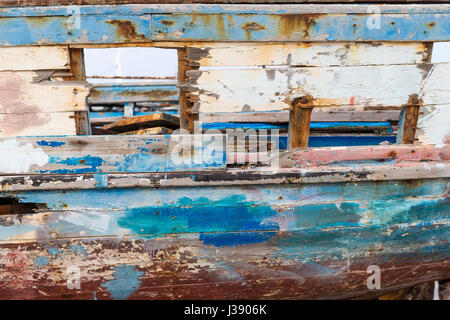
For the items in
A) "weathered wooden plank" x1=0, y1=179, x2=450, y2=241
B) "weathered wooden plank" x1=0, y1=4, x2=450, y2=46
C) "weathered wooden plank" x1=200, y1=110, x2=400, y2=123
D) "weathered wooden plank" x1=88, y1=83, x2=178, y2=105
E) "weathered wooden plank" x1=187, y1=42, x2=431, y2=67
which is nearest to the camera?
"weathered wooden plank" x1=0, y1=4, x2=450, y2=46

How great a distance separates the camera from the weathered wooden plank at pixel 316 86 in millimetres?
2070

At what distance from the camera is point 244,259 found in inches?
91.7

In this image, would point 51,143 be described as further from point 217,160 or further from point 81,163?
point 217,160

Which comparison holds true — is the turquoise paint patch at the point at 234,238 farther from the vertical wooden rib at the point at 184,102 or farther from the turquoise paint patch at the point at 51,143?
the turquoise paint patch at the point at 51,143

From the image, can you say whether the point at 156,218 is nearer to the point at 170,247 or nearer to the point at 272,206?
the point at 170,247

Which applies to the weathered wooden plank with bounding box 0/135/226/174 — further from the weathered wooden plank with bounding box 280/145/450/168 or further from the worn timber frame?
the weathered wooden plank with bounding box 280/145/450/168

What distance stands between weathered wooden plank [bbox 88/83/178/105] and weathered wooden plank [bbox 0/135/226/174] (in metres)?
3.60

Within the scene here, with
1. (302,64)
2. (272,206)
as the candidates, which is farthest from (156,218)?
(302,64)

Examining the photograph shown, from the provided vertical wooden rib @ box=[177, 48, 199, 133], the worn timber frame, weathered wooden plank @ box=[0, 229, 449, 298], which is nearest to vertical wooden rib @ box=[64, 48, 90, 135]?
the worn timber frame

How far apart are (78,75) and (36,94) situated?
0.83ft

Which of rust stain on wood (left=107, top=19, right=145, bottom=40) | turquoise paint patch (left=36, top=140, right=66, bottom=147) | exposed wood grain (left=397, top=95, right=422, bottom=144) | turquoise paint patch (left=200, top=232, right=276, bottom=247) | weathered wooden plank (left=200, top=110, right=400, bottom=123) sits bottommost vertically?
turquoise paint patch (left=200, top=232, right=276, bottom=247)

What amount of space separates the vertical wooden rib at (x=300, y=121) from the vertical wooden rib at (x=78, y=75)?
48.8 inches

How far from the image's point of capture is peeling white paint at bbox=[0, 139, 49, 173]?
205cm

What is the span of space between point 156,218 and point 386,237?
1.53 meters
